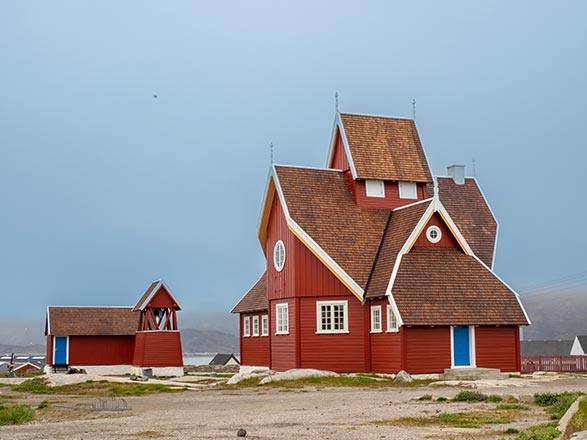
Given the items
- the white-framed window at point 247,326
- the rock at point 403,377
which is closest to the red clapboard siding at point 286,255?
the rock at point 403,377

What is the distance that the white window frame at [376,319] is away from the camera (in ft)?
118

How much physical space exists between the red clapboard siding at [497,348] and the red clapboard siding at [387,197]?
7816 mm

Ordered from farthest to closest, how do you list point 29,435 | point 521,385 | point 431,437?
point 521,385
point 29,435
point 431,437

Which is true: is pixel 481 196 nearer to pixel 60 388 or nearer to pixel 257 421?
pixel 60 388

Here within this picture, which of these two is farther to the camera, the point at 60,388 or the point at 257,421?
the point at 60,388

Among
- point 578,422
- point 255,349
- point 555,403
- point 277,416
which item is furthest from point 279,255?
point 578,422

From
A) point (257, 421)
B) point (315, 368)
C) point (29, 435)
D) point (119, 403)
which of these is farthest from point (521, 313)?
point (29, 435)

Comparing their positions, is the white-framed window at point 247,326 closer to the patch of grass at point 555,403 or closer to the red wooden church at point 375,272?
the red wooden church at point 375,272

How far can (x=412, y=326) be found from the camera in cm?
3400

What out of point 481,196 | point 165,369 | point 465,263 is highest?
point 481,196

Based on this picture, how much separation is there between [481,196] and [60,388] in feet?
79.2

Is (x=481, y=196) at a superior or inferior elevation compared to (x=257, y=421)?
superior

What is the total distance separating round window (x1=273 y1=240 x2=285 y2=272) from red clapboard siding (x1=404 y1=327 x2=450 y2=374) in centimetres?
736

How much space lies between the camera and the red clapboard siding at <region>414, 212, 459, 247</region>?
3691cm
